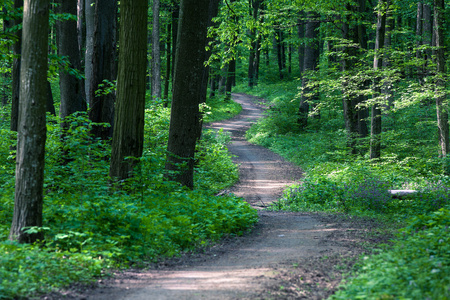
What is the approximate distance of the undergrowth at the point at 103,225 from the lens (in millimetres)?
4555

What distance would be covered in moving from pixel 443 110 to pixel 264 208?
24.0 ft

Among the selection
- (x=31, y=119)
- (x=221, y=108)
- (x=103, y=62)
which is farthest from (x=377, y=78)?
(x=221, y=108)

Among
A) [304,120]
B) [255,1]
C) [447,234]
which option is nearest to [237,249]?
[447,234]

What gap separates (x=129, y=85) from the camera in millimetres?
7891

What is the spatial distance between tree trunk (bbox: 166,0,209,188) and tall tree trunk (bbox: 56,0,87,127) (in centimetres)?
369

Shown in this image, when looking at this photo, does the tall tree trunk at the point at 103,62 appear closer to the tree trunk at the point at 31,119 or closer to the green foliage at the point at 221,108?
the tree trunk at the point at 31,119

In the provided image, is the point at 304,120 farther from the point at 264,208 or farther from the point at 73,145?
the point at 73,145

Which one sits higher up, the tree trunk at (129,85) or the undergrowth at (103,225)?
the tree trunk at (129,85)

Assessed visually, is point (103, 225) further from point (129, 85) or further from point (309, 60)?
point (309, 60)

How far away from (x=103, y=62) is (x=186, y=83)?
3.19 metres

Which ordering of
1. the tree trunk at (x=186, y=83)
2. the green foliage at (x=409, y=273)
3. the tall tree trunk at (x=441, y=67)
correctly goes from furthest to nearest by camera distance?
the tall tree trunk at (x=441, y=67), the tree trunk at (x=186, y=83), the green foliage at (x=409, y=273)

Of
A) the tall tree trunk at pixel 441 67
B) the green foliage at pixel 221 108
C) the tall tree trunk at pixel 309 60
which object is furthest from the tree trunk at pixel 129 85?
the green foliage at pixel 221 108

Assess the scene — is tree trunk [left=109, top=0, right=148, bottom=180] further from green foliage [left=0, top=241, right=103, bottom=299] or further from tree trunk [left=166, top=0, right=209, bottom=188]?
green foliage [left=0, top=241, right=103, bottom=299]

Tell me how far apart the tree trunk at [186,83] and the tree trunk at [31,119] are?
4211 mm
